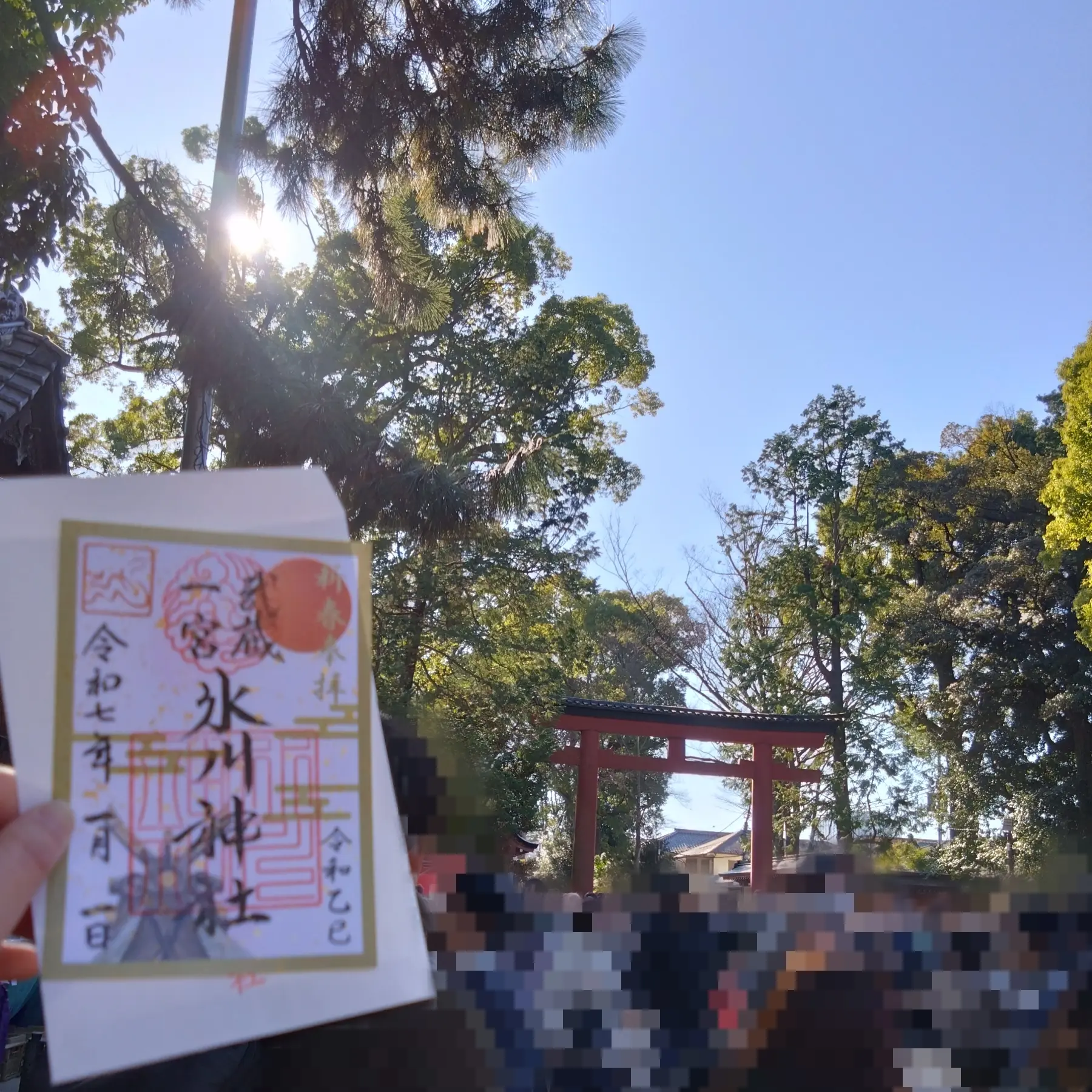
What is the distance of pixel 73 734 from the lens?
2.10 ft

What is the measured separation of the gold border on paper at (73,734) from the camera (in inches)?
23.9

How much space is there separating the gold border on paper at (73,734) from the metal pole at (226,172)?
4.47 m

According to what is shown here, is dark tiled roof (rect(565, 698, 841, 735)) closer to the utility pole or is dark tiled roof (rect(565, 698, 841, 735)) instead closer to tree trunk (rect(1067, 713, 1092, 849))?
the utility pole

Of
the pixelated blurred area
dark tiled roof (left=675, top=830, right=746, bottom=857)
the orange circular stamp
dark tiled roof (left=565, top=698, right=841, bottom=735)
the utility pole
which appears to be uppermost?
the orange circular stamp

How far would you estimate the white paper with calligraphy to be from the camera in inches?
24.2

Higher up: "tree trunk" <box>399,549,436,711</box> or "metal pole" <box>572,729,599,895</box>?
"tree trunk" <box>399,549,436,711</box>

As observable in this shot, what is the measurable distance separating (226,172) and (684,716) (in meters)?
5.88

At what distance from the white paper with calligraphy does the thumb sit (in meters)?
0.02

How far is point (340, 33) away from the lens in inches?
216

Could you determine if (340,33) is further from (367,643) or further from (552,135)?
(367,643)

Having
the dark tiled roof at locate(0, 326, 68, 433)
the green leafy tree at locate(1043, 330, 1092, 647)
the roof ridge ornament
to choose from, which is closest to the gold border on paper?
the dark tiled roof at locate(0, 326, 68, 433)

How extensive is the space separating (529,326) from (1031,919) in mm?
10887

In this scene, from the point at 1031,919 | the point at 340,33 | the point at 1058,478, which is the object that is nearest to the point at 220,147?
the point at 340,33

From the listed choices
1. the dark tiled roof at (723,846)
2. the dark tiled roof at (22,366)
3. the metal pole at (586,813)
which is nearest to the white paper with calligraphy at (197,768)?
the dark tiled roof at (22,366)
